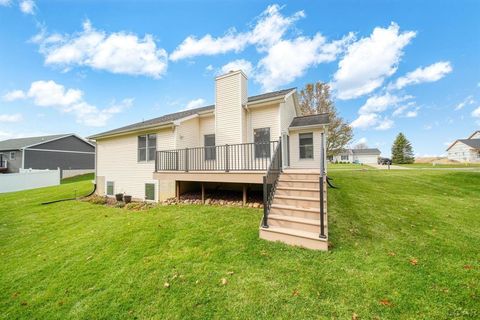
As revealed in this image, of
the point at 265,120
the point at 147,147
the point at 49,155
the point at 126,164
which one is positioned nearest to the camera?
the point at 265,120

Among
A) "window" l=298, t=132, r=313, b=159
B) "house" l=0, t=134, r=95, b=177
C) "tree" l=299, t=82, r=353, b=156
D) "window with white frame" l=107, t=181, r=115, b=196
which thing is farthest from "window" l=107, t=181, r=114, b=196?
"tree" l=299, t=82, r=353, b=156

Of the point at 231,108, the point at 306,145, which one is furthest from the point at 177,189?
the point at 306,145

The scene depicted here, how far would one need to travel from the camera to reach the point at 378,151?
5650 centimetres

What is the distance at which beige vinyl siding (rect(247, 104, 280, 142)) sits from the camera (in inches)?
335

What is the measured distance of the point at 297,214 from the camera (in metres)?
4.91

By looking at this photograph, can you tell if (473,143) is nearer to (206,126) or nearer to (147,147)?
(206,126)

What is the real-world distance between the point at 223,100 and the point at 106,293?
816 cm

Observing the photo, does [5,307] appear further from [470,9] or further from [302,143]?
[470,9]

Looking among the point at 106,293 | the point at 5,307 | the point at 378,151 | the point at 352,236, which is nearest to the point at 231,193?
the point at 352,236

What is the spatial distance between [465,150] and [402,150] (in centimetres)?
1070

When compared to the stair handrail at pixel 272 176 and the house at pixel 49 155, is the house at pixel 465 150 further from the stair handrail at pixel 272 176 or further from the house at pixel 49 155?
the house at pixel 49 155

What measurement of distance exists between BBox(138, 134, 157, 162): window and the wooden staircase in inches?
285

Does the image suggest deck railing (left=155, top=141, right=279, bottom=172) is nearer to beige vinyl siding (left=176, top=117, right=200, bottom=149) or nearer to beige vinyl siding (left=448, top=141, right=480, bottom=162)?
beige vinyl siding (left=176, top=117, right=200, bottom=149)

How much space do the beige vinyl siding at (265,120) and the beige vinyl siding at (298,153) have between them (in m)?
1.58
